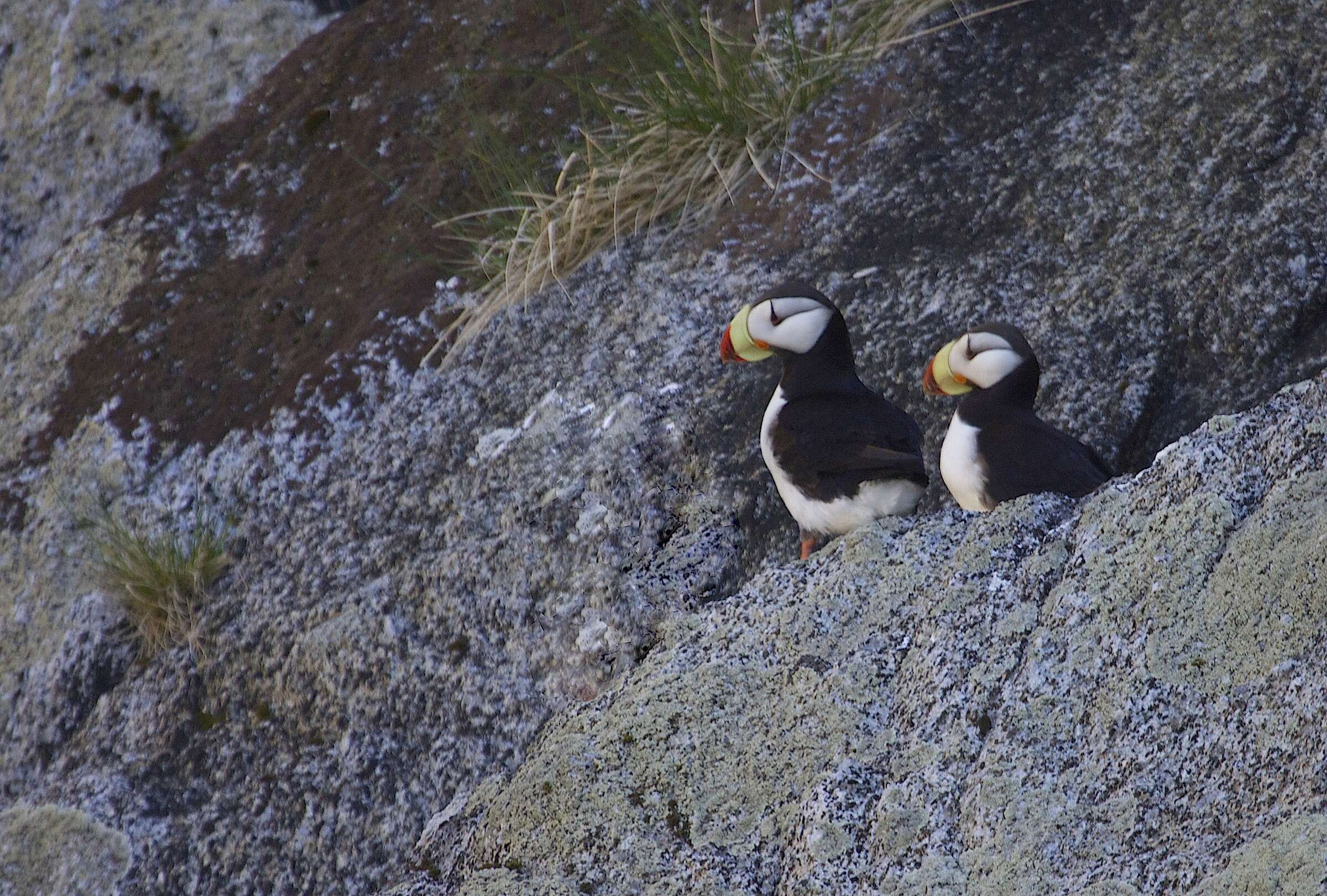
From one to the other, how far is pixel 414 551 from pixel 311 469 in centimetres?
62

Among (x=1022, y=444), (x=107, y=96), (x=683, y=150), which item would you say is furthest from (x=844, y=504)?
(x=107, y=96)

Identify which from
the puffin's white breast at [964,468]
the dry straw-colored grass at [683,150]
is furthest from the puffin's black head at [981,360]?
the dry straw-colored grass at [683,150]

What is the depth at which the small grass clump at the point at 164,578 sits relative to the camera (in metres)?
4.25

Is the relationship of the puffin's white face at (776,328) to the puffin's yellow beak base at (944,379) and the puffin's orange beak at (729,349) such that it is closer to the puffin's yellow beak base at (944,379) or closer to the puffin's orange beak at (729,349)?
the puffin's orange beak at (729,349)

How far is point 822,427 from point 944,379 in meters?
0.40

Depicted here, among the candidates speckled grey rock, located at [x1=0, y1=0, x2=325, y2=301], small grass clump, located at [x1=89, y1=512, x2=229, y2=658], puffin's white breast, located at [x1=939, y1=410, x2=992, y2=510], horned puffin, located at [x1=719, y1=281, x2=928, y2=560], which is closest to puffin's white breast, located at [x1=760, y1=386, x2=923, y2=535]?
horned puffin, located at [x1=719, y1=281, x2=928, y2=560]

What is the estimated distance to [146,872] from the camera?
3.79m

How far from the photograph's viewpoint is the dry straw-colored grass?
4652 millimetres

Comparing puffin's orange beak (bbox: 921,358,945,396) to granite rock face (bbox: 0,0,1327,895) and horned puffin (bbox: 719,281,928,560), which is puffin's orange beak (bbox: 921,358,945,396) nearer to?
horned puffin (bbox: 719,281,928,560)

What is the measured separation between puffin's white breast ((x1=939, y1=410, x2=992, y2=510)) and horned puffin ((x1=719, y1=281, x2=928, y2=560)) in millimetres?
89

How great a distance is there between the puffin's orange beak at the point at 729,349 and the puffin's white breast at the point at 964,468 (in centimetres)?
62

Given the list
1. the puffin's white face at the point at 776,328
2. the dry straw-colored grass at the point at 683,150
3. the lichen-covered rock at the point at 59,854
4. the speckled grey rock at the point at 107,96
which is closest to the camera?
the puffin's white face at the point at 776,328

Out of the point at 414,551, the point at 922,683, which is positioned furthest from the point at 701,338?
the point at 922,683

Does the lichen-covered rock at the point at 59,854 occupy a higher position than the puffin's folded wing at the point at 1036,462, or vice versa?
the puffin's folded wing at the point at 1036,462
